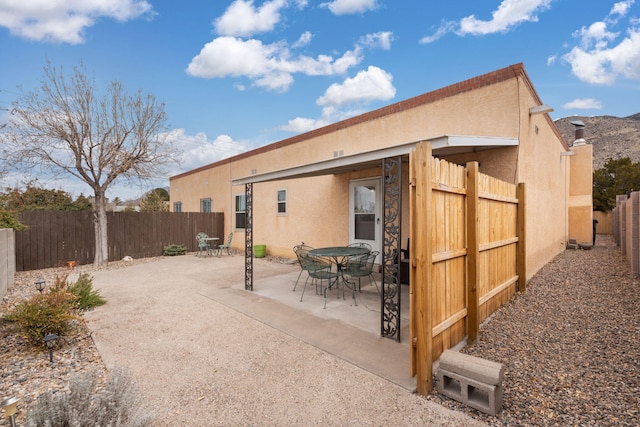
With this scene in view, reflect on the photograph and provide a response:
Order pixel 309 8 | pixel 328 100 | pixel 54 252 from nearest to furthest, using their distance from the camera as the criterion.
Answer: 1. pixel 309 8
2. pixel 54 252
3. pixel 328 100

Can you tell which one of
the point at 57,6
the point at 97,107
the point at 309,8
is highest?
the point at 309,8

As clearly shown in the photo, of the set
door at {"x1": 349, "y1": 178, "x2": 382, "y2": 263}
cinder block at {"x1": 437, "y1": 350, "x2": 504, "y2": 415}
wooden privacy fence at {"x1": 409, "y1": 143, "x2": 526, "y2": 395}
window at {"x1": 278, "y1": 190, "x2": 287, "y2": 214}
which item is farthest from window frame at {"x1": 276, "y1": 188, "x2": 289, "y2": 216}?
cinder block at {"x1": 437, "y1": 350, "x2": 504, "y2": 415}

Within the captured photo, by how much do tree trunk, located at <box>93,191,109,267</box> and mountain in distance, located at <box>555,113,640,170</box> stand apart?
37.7 m

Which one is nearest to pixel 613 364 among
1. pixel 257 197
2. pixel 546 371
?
pixel 546 371

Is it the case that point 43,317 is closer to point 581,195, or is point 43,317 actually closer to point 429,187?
point 429,187

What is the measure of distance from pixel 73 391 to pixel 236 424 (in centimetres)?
107

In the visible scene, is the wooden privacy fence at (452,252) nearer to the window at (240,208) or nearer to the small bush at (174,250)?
the window at (240,208)

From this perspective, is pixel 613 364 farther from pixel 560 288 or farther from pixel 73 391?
pixel 73 391

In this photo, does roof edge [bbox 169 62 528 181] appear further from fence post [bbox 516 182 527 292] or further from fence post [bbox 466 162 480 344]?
fence post [bbox 466 162 480 344]

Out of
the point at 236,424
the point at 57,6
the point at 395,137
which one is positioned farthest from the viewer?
the point at 395,137

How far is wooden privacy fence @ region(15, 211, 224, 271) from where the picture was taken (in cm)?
900

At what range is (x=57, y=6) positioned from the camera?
6.64 meters

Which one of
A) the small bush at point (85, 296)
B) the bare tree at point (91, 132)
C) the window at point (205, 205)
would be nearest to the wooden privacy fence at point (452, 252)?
the small bush at point (85, 296)

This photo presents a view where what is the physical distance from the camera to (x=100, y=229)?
9.62 meters
